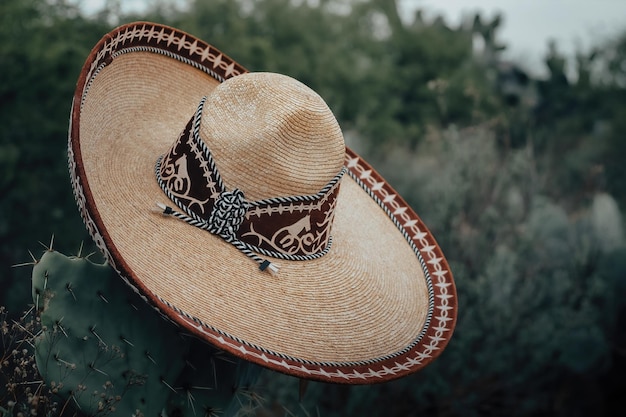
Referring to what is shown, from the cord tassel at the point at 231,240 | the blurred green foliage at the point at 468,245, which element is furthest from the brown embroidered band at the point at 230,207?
the blurred green foliage at the point at 468,245

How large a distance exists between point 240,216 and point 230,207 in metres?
0.05

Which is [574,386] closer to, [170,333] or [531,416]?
[531,416]

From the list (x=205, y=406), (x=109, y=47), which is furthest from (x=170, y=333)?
(x=109, y=47)

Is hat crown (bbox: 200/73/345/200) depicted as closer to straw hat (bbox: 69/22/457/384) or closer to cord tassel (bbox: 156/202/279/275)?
straw hat (bbox: 69/22/457/384)

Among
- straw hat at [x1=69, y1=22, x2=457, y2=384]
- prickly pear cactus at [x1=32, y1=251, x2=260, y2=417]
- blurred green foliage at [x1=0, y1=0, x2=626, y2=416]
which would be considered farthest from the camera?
blurred green foliage at [x1=0, y1=0, x2=626, y2=416]

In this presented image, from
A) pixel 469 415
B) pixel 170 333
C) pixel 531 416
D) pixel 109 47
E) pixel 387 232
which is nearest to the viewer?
pixel 109 47

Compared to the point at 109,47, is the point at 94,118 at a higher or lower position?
lower

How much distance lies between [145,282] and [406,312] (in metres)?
1.10

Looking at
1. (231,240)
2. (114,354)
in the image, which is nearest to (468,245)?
(231,240)

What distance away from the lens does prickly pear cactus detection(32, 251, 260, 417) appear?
2193 millimetres

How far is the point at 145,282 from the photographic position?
6.43 feet

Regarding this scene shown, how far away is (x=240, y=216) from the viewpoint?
87.9 inches

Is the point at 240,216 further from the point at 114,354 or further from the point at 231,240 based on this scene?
the point at 114,354

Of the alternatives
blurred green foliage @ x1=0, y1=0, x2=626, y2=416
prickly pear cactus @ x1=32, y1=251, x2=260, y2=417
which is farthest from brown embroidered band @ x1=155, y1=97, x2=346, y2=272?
blurred green foliage @ x1=0, y1=0, x2=626, y2=416
